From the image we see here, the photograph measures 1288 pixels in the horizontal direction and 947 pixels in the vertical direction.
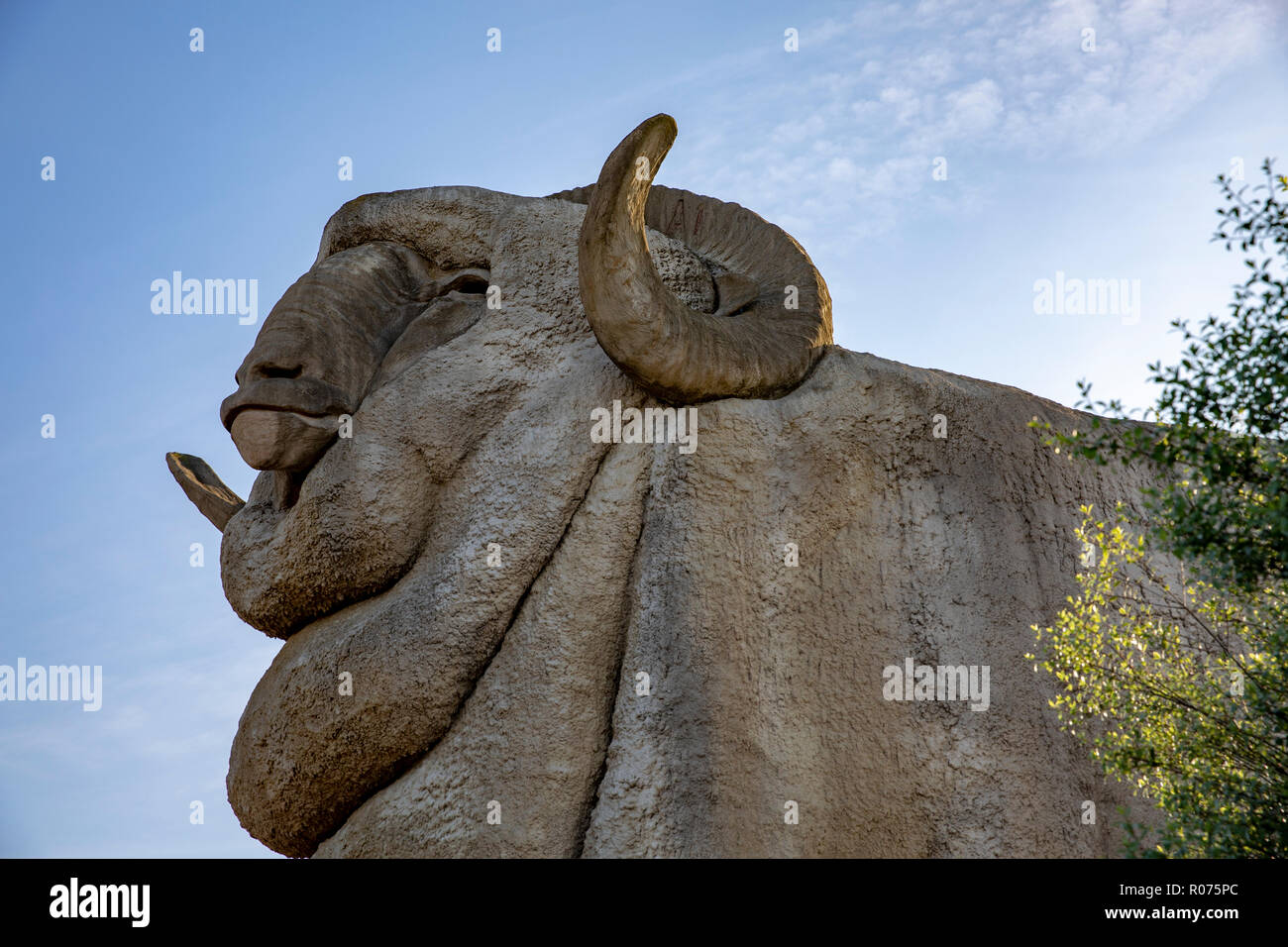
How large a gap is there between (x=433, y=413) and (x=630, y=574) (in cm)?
98

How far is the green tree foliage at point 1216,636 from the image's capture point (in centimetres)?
404

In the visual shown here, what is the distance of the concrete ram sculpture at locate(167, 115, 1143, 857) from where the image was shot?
14.6ft

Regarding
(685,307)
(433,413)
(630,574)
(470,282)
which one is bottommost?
(630,574)

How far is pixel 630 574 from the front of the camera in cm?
468

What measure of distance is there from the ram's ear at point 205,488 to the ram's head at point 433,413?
414 millimetres

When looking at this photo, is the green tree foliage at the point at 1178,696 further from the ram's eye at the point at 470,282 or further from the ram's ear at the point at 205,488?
the ram's ear at the point at 205,488

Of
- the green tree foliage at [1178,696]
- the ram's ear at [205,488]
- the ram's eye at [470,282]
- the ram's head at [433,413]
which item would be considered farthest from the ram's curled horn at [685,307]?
the ram's ear at [205,488]

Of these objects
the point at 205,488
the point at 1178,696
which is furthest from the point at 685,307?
the point at 205,488

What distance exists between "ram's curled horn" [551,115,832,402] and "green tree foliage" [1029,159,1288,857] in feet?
3.71

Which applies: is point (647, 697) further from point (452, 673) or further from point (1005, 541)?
point (1005, 541)

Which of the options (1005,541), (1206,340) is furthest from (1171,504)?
(1005,541)

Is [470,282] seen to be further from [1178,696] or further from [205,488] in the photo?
[1178,696]
